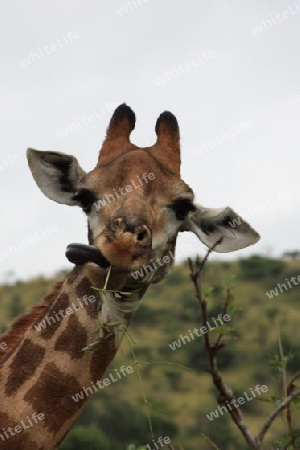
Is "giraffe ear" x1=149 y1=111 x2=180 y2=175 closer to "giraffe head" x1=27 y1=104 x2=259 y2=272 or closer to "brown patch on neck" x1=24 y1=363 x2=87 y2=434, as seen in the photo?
"giraffe head" x1=27 y1=104 x2=259 y2=272

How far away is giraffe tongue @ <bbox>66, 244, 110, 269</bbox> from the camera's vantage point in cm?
562

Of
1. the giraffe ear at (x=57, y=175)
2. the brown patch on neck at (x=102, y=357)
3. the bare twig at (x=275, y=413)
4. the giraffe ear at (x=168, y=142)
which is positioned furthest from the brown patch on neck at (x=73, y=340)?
the bare twig at (x=275, y=413)

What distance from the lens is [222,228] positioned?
7027 millimetres

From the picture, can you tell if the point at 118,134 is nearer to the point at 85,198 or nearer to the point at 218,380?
the point at 85,198

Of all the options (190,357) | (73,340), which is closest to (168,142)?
(73,340)

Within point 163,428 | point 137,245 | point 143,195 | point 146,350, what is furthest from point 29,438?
point 146,350

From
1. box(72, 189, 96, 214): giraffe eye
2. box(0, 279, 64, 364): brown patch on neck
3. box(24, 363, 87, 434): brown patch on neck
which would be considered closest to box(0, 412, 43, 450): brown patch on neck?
box(24, 363, 87, 434): brown patch on neck

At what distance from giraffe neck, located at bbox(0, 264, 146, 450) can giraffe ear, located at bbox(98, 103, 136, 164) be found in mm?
1083

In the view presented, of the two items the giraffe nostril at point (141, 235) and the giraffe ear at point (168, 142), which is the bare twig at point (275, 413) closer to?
the giraffe nostril at point (141, 235)

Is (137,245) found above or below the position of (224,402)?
above

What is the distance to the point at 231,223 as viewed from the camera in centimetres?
698

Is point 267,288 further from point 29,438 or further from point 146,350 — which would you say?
point 29,438

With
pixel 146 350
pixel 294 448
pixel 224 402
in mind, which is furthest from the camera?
pixel 146 350

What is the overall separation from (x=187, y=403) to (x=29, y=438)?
136 ft
